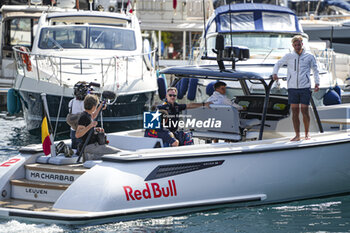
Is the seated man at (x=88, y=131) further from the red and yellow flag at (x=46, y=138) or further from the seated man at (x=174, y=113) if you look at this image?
the seated man at (x=174, y=113)

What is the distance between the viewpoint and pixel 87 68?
45.8 feet

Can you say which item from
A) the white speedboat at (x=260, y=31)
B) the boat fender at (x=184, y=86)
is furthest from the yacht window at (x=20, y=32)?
the boat fender at (x=184, y=86)

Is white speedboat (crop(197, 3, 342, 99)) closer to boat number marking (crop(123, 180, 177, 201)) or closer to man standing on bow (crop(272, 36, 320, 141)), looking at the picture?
man standing on bow (crop(272, 36, 320, 141))

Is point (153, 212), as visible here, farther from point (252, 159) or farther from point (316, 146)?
point (316, 146)

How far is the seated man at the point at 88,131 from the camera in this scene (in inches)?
299

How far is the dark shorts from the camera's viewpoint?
27.1 feet

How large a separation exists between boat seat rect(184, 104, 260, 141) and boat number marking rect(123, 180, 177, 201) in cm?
158

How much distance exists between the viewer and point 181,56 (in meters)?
29.1

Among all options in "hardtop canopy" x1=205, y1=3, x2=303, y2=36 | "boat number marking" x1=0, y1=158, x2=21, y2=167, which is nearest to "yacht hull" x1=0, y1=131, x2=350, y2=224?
"boat number marking" x1=0, y1=158, x2=21, y2=167

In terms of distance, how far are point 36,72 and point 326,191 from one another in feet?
25.6

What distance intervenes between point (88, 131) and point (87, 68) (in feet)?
21.2

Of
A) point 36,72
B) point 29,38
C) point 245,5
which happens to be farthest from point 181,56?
point 36,72

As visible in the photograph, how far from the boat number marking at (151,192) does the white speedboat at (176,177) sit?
0.01 m

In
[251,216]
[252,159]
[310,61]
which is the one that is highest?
[310,61]
